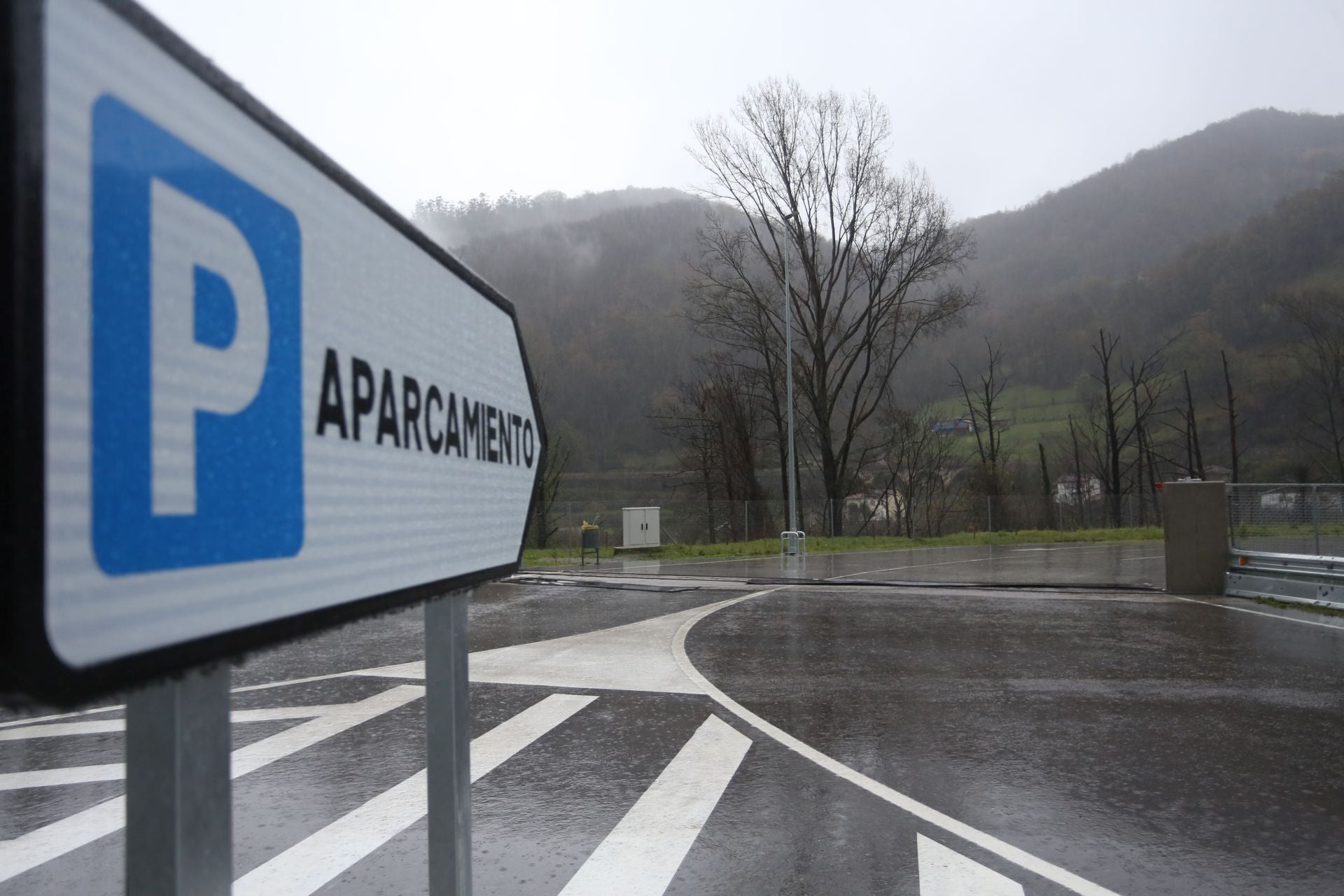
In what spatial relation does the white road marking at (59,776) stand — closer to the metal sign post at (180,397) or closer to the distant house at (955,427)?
the metal sign post at (180,397)

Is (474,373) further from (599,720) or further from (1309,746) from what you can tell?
(1309,746)

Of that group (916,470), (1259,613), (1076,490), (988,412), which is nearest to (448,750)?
(1259,613)

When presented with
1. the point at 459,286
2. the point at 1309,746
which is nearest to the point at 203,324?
the point at 459,286

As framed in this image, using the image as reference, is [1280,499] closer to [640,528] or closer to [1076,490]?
[640,528]

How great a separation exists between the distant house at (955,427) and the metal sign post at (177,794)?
56.8m

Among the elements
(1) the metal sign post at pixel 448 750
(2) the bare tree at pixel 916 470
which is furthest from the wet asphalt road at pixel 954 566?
(1) the metal sign post at pixel 448 750

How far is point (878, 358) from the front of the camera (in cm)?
3819

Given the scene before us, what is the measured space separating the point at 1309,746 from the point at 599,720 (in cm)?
520

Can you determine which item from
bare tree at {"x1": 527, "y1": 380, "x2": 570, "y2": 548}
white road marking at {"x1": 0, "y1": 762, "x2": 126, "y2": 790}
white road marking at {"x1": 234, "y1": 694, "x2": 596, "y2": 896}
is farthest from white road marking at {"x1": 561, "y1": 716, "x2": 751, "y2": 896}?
bare tree at {"x1": 527, "y1": 380, "x2": 570, "y2": 548}

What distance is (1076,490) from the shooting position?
5103 cm

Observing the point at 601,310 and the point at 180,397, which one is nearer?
the point at 180,397

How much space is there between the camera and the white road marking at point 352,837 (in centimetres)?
409

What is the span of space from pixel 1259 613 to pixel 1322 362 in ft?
174

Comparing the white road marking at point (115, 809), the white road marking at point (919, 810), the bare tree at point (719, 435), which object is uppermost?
the bare tree at point (719, 435)
